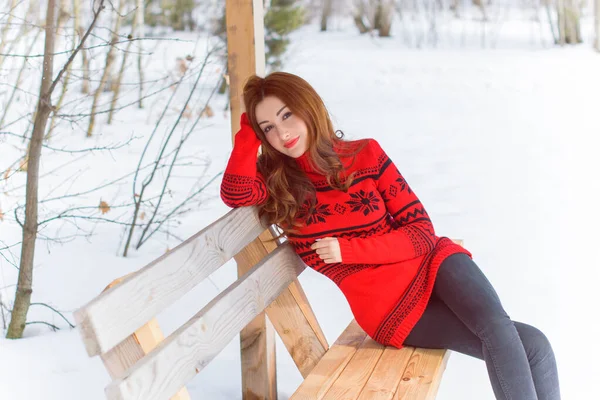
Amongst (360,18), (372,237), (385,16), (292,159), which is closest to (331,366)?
(372,237)

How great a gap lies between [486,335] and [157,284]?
959 millimetres

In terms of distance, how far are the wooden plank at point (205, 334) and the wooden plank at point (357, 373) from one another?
0.31 m

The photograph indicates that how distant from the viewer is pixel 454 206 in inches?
227

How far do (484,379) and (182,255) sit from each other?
1776 mm

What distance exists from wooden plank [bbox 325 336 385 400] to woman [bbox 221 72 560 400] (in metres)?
0.05

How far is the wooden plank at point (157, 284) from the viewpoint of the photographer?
1.47 metres

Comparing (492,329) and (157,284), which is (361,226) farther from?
(157,284)

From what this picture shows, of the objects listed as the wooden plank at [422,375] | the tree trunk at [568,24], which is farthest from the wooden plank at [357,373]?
the tree trunk at [568,24]

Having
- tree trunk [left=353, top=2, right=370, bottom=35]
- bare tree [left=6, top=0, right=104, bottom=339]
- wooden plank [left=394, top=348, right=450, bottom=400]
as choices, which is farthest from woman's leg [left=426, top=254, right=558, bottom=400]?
tree trunk [left=353, top=2, right=370, bottom=35]

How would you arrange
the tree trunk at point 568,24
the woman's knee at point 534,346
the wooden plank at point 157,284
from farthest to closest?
the tree trunk at point 568,24, the woman's knee at point 534,346, the wooden plank at point 157,284

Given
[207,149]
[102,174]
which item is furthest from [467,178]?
[102,174]

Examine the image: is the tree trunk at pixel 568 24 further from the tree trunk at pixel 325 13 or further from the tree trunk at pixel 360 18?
→ the tree trunk at pixel 325 13

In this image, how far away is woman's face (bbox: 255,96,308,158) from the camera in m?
2.25

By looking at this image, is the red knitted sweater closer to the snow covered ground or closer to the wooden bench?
the wooden bench
